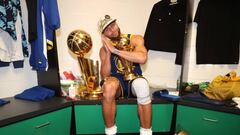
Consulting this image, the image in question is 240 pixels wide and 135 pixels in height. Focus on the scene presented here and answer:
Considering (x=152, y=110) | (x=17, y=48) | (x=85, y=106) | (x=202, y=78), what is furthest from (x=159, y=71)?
(x=17, y=48)

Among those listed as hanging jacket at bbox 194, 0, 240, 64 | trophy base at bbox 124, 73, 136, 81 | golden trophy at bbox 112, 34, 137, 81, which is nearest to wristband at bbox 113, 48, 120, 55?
golden trophy at bbox 112, 34, 137, 81

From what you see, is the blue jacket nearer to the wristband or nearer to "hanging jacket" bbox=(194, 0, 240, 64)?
the wristband

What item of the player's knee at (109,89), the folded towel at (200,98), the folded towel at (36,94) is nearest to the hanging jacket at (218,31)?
the folded towel at (200,98)

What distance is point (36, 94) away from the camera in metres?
1.92

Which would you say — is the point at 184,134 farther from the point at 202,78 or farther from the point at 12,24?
the point at 12,24

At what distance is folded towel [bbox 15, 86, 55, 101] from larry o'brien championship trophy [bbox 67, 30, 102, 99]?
12.1 inches

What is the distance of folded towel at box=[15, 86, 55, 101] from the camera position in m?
1.89

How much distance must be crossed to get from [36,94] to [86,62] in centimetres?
54

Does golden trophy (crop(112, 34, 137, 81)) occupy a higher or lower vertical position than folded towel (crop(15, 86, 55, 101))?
higher

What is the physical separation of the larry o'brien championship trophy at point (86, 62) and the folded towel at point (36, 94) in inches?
12.1

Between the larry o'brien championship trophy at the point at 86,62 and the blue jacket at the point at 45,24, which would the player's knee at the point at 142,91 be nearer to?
the larry o'brien championship trophy at the point at 86,62

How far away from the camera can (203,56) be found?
2.15 m

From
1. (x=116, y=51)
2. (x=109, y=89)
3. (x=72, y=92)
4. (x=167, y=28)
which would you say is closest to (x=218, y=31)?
(x=167, y=28)

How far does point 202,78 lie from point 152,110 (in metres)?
0.79
